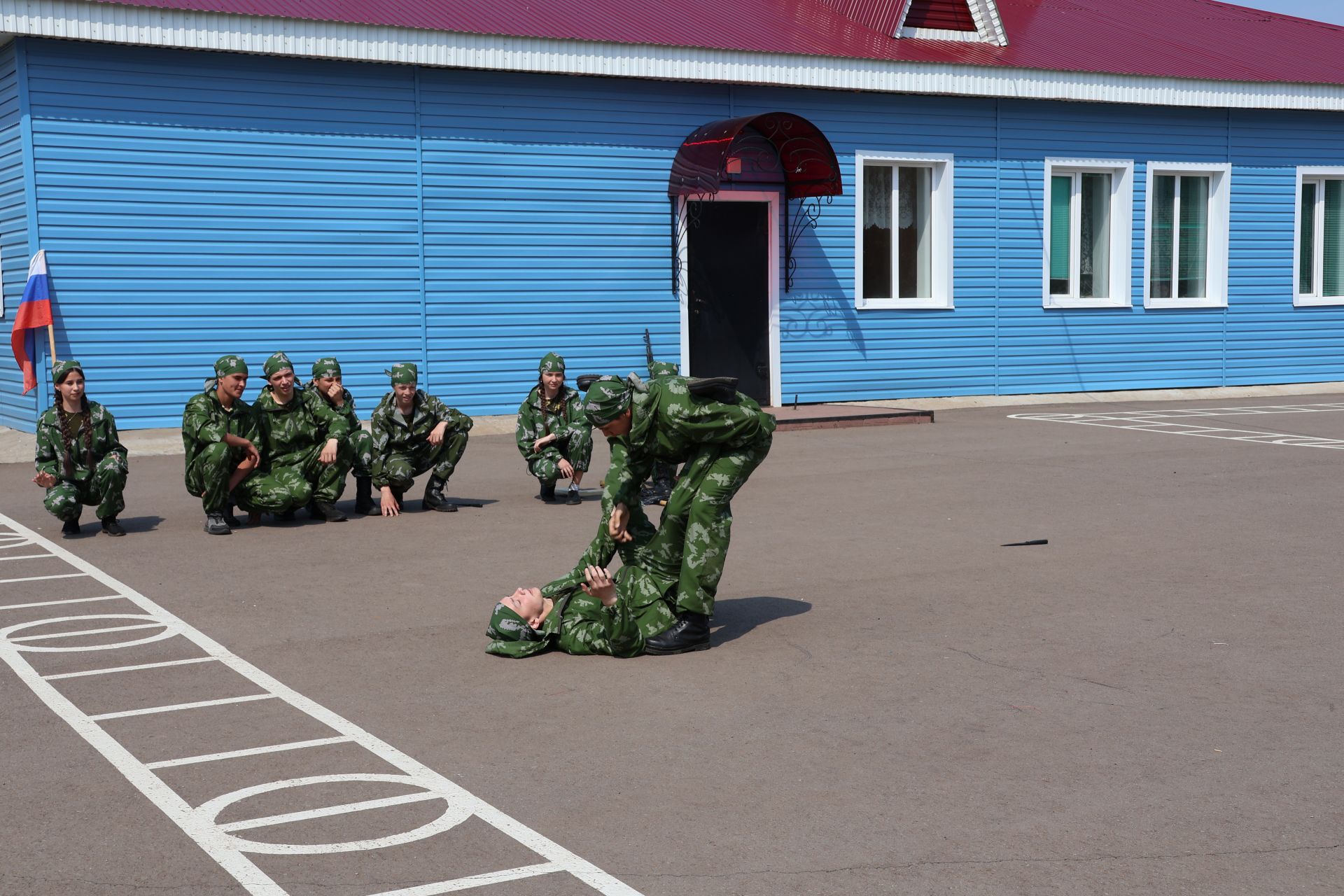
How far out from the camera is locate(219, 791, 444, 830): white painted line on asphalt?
4336mm

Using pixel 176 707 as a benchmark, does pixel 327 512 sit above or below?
above

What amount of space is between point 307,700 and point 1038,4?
22.1m

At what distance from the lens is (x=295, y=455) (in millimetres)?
10570

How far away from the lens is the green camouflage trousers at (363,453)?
10859mm

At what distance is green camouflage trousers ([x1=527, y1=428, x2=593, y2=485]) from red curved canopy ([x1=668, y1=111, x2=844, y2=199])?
691 centimetres

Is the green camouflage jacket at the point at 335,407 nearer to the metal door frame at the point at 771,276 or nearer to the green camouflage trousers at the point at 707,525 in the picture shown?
the green camouflage trousers at the point at 707,525

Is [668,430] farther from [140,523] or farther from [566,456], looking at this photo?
[140,523]

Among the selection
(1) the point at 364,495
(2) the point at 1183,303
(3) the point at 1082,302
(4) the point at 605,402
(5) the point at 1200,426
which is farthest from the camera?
(2) the point at 1183,303

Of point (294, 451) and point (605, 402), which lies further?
point (294, 451)

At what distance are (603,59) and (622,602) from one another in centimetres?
1207

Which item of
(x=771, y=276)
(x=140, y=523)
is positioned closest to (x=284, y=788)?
(x=140, y=523)

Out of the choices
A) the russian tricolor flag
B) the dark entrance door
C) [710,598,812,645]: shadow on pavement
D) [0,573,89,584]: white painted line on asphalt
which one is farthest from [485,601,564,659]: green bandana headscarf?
the dark entrance door

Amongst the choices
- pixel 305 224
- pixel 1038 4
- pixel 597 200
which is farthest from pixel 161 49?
pixel 1038 4

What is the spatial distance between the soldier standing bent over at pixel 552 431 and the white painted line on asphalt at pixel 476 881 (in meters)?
7.08
